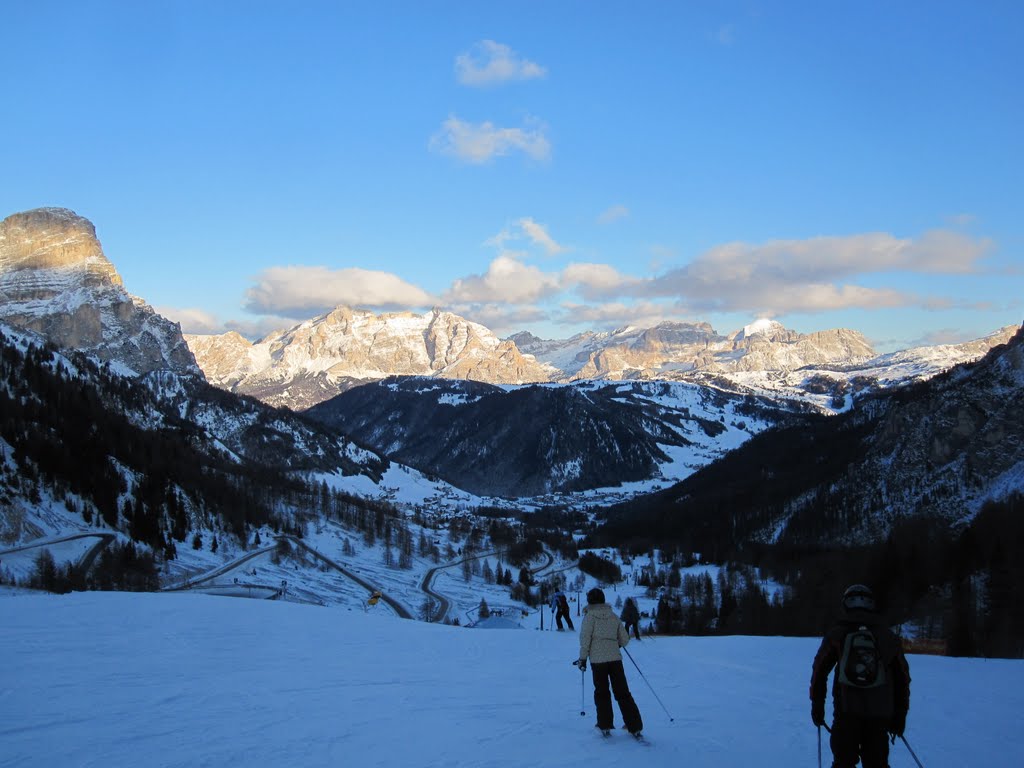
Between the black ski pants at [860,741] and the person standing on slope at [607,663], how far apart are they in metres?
4.90

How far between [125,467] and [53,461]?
56.8 ft

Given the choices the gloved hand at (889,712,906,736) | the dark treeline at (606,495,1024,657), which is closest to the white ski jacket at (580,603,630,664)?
the gloved hand at (889,712,906,736)

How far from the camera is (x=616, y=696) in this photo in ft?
52.4

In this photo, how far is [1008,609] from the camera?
7225 centimetres

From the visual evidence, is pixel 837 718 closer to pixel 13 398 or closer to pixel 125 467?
pixel 125 467

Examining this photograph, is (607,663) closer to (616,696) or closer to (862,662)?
(616,696)

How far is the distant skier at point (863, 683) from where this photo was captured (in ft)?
37.8

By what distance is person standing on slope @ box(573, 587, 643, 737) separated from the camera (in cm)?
1608

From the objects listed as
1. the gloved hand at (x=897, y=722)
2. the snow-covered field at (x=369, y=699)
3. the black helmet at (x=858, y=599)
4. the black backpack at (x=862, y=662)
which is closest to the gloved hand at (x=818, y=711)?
the black backpack at (x=862, y=662)

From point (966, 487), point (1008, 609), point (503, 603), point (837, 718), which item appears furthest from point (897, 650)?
point (966, 487)

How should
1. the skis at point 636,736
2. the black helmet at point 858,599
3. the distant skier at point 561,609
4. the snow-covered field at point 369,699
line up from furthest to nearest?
the distant skier at point 561,609 < the skis at point 636,736 < the snow-covered field at point 369,699 < the black helmet at point 858,599

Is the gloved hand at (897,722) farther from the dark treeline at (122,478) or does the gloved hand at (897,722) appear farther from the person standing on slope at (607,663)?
the dark treeline at (122,478)

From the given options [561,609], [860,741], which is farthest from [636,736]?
[561,609]

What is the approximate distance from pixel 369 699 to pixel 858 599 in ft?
41.1
